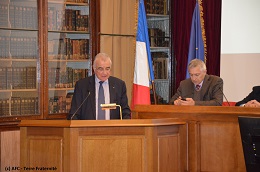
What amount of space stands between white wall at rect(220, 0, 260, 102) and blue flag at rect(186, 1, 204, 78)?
38 cm

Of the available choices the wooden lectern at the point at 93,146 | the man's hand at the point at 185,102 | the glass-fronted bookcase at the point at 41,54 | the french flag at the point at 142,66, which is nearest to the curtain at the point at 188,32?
the french flag at the point at 142,66

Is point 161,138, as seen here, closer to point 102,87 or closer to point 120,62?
point 102,87

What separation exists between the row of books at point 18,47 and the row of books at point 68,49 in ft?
0.82

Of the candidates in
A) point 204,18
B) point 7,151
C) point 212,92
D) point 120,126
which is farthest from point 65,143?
point 204,18

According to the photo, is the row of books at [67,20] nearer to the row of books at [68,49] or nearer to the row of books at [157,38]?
the row of books at [68,49]

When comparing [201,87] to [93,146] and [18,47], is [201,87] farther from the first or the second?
[18,47]

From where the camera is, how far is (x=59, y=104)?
25.4 feet

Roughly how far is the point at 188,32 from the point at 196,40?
40cm

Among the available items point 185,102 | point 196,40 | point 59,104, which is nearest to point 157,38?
point 196,40

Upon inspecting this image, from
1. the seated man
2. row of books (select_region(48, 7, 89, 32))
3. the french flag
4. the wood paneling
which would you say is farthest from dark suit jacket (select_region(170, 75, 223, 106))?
row of books (select_region(48, 7, 89, 32))

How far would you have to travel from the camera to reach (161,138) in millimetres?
4961

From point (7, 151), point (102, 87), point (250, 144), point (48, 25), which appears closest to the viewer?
point (250, 144)

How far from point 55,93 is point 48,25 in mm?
903

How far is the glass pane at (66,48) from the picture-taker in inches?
301
